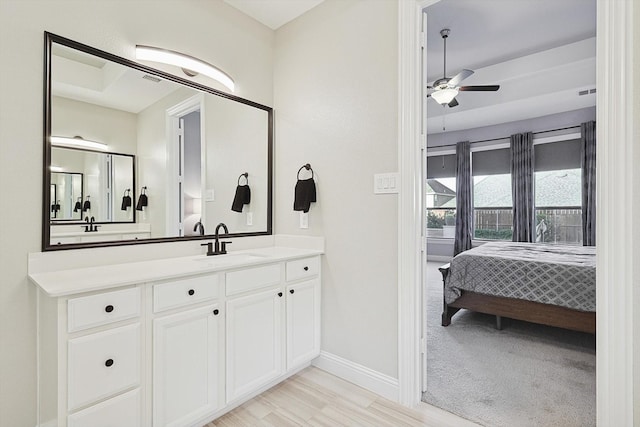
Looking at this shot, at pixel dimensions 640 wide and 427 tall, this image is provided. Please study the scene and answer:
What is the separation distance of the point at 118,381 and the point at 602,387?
2.05 m


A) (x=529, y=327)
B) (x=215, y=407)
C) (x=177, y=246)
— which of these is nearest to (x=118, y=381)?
(x=215, y=407)

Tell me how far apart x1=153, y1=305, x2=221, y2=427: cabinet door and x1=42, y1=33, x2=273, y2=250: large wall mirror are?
0.65m

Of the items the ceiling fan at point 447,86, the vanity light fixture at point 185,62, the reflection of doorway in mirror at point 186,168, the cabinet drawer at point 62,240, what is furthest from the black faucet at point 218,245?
the ceiling fan at point 447,86

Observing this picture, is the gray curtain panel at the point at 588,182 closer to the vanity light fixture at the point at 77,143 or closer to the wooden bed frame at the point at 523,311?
the wooden bed frame at the point at 523,311

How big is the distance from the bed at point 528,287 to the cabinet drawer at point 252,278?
6.49 ft

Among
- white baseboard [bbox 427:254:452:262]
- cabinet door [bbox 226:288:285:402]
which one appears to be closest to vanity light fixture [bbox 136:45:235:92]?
cabinet door [bbox 226:288:285:402]

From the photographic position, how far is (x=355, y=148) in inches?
84.8

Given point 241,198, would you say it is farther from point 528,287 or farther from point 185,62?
point 528,287

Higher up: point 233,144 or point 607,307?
point 233,144

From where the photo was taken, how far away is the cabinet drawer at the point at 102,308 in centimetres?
121

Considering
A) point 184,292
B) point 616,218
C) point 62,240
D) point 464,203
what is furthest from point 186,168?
point 464,203

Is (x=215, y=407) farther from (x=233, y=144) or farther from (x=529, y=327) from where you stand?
(x=529, y=327)

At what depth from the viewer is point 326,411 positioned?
5.99 feet

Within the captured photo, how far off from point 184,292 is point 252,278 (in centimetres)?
41
